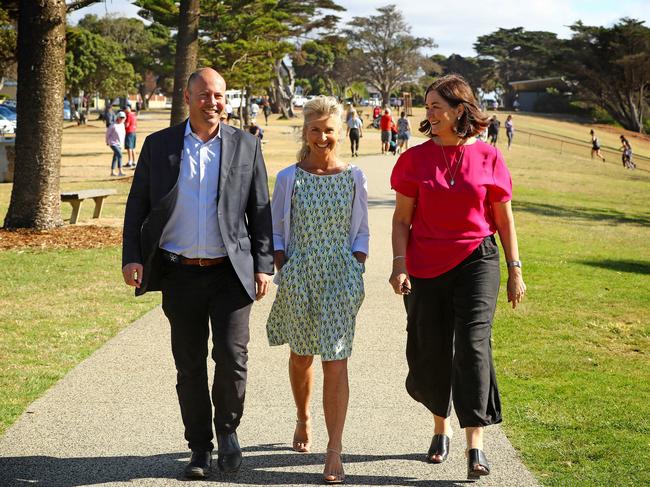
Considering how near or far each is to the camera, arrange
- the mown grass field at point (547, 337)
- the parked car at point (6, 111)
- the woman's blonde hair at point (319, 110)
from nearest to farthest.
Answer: the woman's blonde hair at point (319, 110) → the mown grass field at point (547, 337) → the parked car at point (6, 111)

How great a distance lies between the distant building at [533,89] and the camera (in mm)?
101500

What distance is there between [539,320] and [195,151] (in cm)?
498

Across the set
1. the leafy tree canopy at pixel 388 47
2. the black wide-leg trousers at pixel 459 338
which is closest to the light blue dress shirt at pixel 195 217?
the black wide-leg trousers at pixel 459 338

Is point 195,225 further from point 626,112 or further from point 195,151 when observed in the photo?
point 626,112

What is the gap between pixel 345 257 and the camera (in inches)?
178

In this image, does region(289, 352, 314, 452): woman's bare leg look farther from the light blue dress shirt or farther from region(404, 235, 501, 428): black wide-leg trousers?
the light blue dress shirt

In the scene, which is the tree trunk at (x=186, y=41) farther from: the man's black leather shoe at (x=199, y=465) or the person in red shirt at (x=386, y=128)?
the man's black leather shoe at (x=199, y=465)

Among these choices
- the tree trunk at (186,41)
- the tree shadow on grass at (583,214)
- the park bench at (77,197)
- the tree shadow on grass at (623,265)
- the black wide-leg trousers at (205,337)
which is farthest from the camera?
the tree shadow on grass at (583,214)

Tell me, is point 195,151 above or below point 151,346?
above

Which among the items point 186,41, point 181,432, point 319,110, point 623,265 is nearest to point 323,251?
point 319,110

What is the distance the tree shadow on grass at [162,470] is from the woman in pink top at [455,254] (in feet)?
1.24

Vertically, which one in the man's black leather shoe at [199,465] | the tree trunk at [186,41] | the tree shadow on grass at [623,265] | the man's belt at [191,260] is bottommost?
the tree shadow on grass at [623,265]

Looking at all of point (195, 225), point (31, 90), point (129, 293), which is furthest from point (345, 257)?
point (31, 90)

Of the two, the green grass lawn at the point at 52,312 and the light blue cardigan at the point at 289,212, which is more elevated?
the light blue cardigan at the point at 289,212
